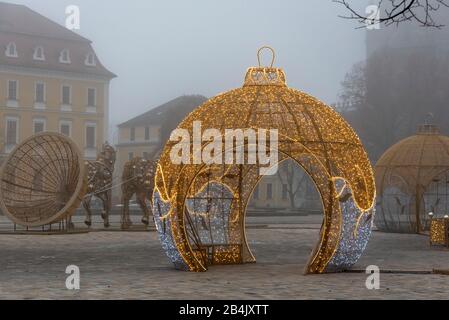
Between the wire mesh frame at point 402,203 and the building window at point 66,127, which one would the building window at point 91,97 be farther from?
the wire mesh frame at point 402,203

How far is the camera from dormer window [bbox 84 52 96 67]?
65688mm

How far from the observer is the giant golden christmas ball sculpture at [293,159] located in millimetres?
14391

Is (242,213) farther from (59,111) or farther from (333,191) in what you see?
(59,111)

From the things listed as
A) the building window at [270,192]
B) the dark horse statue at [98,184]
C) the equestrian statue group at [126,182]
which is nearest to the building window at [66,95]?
the building window at [270,192]

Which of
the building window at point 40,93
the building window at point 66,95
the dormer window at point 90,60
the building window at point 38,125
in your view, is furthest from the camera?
the dormer window at point 90,60

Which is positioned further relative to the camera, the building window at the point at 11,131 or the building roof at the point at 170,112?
the building roof at the point at 170,112

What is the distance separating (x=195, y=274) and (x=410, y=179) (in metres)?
16.7

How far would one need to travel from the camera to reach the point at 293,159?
49.9 feet

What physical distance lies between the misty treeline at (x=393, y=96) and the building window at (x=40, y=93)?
74.6ft

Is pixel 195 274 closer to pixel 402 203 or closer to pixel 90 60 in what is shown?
pixel 402 203

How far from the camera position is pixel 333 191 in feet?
47.0

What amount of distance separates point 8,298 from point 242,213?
7.07 metres

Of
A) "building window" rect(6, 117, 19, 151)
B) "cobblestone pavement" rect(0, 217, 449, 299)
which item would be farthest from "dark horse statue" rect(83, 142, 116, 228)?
"building window" rect(6, 117, 19, 151)

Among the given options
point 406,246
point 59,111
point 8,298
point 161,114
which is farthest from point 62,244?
point 161,114
